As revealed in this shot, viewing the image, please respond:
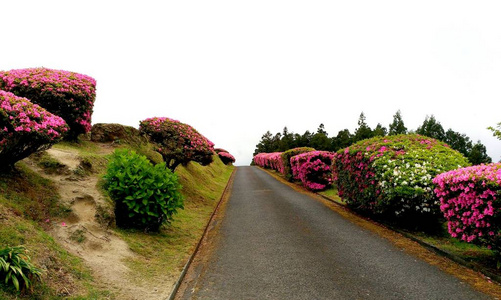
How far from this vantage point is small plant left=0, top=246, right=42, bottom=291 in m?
3.64

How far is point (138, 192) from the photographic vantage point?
7.37m

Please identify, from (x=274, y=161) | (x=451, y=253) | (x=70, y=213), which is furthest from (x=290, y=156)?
(x=70, y=213)

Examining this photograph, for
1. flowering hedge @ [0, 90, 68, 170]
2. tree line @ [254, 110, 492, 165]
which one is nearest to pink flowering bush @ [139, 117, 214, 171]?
flowering hedge @ [0, 90, 68, 170]

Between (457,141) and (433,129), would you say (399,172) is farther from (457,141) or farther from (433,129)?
(457,141)

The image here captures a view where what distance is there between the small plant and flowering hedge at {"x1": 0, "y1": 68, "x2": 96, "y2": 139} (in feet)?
25.1

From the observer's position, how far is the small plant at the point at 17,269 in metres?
3.64

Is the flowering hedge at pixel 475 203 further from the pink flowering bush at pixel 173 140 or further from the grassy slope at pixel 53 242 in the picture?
the pink flowering bush at pixel 173 140

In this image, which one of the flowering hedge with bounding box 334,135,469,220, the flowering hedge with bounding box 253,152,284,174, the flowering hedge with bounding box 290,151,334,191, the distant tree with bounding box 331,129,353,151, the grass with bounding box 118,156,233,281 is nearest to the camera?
the grass with bounding box 118,156,233,281

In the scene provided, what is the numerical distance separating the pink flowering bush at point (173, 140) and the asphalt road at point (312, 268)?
4.53 metres

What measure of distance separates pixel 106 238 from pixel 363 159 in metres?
8.84

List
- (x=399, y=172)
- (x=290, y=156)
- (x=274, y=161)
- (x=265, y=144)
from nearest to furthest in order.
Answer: (x=399, y=172) < (x=290, y=156) < (x=274, y=161) < (x=265, y=144)

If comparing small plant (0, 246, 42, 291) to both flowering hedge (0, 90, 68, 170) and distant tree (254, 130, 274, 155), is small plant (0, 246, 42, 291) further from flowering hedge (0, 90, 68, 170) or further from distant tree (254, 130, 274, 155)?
distant tree (254, 130, 274, 155)

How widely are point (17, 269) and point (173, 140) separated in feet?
30.5

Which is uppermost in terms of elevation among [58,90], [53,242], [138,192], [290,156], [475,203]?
[290,156]
